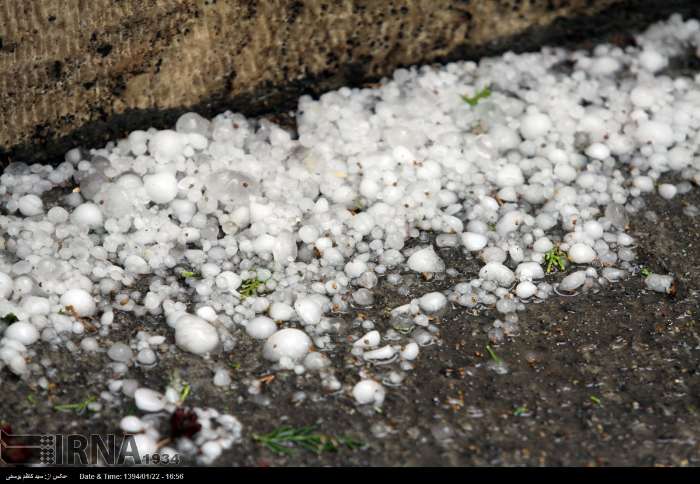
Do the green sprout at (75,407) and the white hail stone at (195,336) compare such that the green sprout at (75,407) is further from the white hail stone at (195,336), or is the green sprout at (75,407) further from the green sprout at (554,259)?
the green sprout at (554,259)

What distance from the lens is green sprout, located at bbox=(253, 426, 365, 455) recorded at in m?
1.74

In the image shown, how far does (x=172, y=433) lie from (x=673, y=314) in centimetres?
132

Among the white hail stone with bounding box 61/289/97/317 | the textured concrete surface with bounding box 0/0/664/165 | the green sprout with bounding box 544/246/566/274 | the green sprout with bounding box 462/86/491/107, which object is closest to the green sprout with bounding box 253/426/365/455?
the white hail stone with bounding box 61/289/97/317

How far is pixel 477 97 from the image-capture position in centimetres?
265

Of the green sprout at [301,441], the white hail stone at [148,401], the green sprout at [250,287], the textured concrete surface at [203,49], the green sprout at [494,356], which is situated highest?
the textured concrete surface at [203,49]

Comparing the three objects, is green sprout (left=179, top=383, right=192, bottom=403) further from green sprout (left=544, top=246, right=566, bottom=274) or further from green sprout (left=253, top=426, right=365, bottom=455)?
green sprout (left=544, top=246, right=566, bottom=274)

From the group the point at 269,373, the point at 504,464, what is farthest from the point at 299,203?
the point at 504,464

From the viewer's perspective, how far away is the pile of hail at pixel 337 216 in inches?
78.4

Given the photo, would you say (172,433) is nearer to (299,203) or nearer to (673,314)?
(299,203)

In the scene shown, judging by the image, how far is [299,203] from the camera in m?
2.30

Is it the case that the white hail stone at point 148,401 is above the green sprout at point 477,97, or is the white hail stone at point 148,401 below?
below

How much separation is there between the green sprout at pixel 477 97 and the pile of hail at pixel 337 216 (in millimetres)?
11

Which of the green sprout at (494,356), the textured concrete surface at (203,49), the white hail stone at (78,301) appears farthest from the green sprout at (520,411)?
the textured concrete surface at (203,49)

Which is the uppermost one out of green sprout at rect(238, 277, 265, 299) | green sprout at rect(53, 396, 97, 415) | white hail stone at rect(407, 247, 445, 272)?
white hail stone at rect(407, 247, 445, 272)
